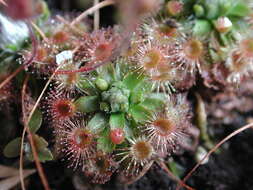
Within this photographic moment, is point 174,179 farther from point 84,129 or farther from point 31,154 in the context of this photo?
point 31,154

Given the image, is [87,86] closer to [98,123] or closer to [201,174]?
[98,123]

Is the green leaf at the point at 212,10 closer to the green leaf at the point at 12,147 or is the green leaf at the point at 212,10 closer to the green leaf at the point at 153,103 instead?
the green leaf at the point at 153,103

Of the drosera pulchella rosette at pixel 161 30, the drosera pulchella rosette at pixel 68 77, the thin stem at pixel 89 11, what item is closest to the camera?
the drosera pulchella rosette at pixel 68 77

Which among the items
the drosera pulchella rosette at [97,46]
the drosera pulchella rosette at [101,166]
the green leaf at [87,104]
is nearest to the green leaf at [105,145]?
the drosera pulchella rosette at [101,166]

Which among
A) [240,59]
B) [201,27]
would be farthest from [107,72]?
[240,59]

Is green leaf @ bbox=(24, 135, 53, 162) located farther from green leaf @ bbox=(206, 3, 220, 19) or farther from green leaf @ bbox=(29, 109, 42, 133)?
green leaf @ bbox=(206, 3, 220, 19)

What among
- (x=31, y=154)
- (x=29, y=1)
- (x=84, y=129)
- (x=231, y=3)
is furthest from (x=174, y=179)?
(x=29, y=1)
